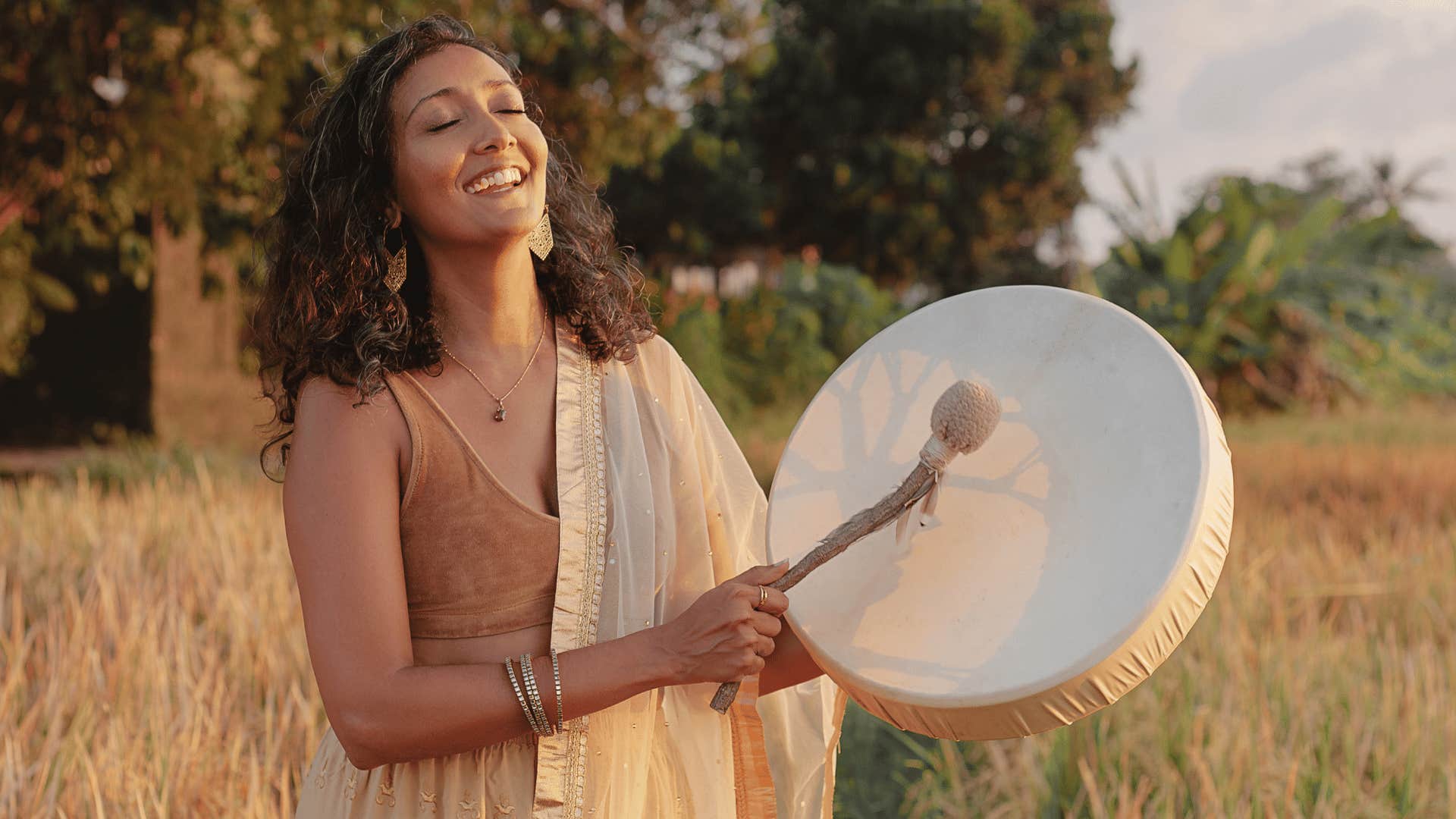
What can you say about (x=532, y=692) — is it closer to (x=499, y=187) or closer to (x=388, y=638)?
(x=388, y=638)

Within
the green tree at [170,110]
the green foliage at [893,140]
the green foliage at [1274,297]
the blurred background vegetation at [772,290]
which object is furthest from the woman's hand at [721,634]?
the green foliage at [893,140]

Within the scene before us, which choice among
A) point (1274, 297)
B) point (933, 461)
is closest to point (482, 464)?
point (933, 461)

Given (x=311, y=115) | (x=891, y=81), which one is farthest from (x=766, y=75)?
(x=311, y=115)

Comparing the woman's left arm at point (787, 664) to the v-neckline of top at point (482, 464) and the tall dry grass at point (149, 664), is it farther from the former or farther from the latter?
the tall dry grass at point (149, 664)

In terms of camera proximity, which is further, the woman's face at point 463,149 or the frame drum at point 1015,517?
the woman's face at point 463,149

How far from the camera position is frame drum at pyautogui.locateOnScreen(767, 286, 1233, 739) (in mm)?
1114

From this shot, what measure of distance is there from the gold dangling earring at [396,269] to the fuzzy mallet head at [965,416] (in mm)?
687

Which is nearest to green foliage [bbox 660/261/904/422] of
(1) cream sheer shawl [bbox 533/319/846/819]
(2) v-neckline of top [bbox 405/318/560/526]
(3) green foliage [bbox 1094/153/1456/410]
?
(3) green foliage [bbox 1094/153/1456/410]

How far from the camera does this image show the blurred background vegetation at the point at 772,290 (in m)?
2.70

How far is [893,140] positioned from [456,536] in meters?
17.5

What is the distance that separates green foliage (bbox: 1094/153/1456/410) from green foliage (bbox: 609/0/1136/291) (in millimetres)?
5419

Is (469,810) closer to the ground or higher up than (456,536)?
closer to the ground

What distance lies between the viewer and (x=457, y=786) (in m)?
1.36

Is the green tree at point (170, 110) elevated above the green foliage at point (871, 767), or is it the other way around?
the green tree at point (170, 110)
